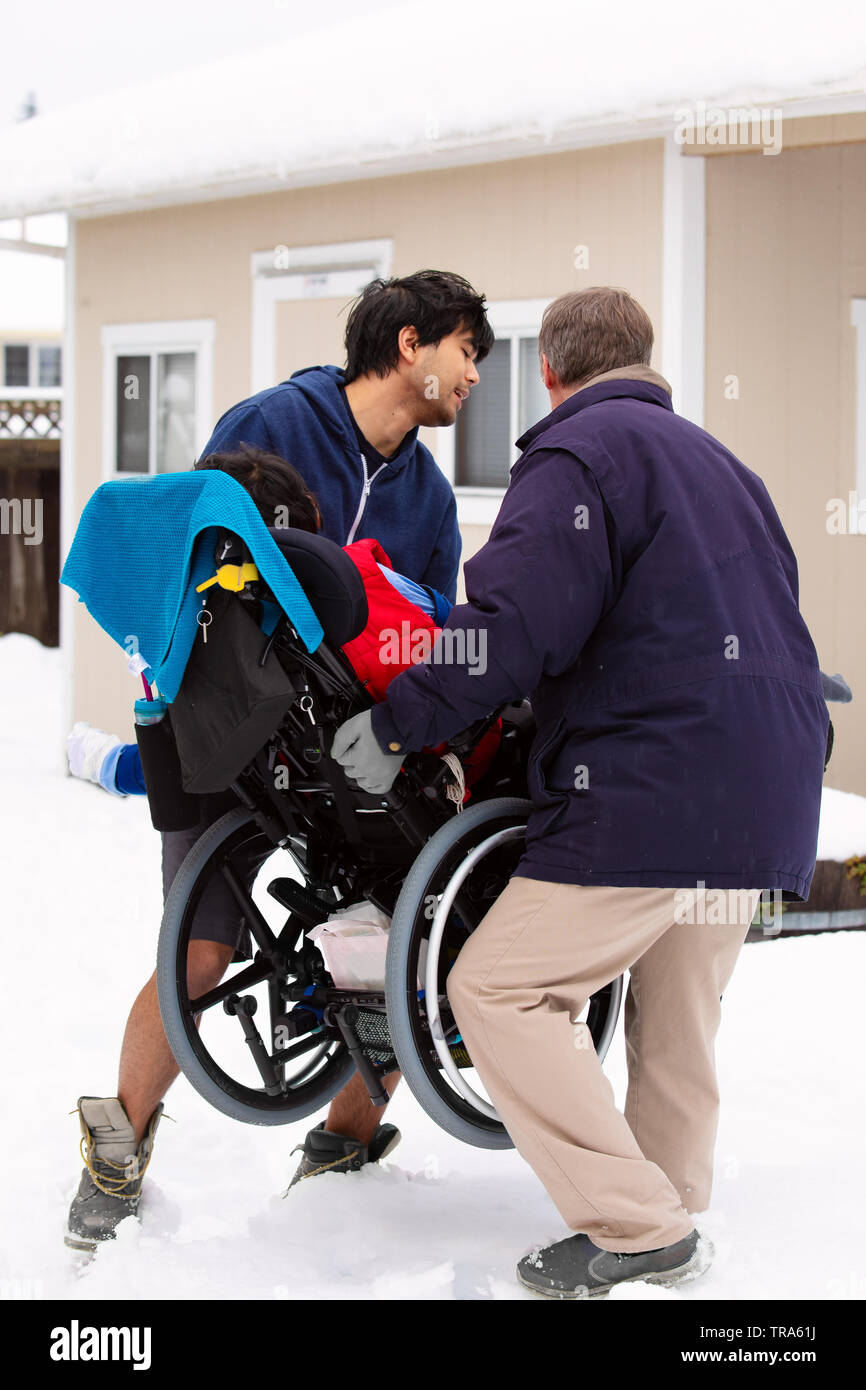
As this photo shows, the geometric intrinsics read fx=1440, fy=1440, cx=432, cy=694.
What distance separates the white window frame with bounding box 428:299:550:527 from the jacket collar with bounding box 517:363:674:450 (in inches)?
175

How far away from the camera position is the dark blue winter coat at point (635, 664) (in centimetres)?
241

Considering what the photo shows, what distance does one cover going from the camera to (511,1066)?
8.14 feet

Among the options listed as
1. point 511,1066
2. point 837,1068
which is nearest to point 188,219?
point 837,1068

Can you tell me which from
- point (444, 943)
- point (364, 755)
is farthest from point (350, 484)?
point (444, 943)

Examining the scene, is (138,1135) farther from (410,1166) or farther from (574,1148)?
(574,1148)

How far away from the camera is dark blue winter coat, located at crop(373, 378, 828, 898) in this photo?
2414 millimetres

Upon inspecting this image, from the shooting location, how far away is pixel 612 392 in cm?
261

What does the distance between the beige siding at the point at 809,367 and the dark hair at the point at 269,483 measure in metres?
4.60

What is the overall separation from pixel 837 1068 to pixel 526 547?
2.29m

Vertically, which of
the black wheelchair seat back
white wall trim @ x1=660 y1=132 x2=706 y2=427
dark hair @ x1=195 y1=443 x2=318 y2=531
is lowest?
the black wheelchair seat back

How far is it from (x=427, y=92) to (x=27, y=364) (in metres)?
22.2

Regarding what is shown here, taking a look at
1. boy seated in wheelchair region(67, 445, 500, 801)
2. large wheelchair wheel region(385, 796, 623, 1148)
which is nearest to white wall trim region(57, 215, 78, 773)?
boy seated in wheelchair region(67, 445, 500, 801)

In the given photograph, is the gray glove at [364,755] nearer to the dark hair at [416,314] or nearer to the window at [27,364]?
the dark hair at [416,314]

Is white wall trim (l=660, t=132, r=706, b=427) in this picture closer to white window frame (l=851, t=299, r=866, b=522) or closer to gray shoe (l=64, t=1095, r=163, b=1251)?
white window frame (l=851, t=299, r=866, b=522)
